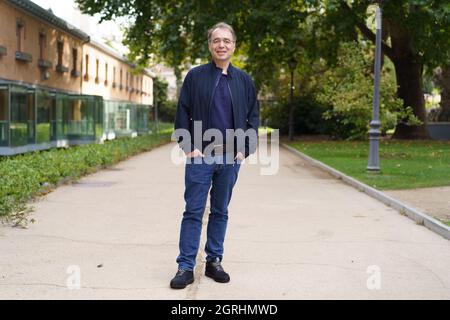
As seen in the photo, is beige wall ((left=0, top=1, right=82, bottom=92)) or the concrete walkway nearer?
the concrete walkway

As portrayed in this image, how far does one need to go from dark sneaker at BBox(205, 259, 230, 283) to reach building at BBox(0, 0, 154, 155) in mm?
15032

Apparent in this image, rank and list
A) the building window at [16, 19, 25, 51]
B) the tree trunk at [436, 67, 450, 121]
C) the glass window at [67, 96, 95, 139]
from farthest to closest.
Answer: the tree trunk at [436, 67, 450, 121] < the glass window at [67, 96, 95, 139] < the building window at [16, 19, 25, 51]

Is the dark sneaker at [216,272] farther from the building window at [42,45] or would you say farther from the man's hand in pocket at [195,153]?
the building window at [42,45]

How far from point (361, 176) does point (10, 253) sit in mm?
9649

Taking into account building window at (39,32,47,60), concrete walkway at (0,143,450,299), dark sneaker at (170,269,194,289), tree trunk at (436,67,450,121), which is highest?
building window at (39,32,47,60)

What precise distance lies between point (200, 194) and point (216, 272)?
0.63m

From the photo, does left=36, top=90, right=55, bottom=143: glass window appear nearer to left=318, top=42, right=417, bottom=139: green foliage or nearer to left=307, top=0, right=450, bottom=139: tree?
left=318, top=42, right=417, bottom=139: green foliage

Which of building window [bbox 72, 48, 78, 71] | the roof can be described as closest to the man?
the roof

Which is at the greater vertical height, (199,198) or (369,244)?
(199,198)

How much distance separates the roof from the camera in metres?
24.8

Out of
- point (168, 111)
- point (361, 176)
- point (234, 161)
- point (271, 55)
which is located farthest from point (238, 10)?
point (168, 111)

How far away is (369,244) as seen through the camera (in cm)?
745
